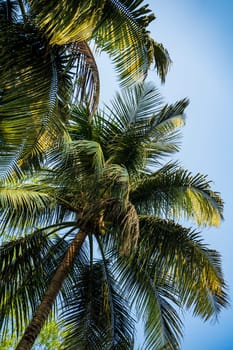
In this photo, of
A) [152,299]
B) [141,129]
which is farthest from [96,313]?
[141,129]

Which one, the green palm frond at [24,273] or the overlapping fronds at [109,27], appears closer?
the overlapping fronds at [109,27]

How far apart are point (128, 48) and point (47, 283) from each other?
18.9 feet

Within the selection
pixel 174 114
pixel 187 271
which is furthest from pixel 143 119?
pixel 187 271

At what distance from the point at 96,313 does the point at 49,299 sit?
1544 mm

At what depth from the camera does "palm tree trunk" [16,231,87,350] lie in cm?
840

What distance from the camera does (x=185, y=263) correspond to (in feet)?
32.8

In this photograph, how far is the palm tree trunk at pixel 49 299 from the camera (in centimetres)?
840

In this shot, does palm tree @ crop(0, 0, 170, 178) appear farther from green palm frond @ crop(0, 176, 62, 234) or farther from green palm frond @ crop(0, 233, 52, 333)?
green palm frond @ crop(0, 233, 52, 333)

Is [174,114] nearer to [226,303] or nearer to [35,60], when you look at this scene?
[226,303]

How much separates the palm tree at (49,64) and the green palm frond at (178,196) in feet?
13.7

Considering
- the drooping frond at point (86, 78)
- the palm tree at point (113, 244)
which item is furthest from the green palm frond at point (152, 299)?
the drooping frond at point (86, 78)

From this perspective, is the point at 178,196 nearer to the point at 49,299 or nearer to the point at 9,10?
the point at 49,299

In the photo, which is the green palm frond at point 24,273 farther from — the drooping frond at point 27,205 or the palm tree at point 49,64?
the palm tree at point 49,64

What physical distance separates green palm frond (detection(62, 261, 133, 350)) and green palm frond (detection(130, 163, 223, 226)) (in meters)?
1.72
